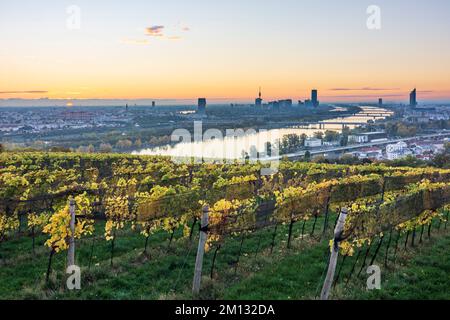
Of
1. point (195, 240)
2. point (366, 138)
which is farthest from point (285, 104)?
point (195, 240)

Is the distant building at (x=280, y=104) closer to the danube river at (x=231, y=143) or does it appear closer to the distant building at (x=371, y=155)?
the danube river at (x=231, y=143)

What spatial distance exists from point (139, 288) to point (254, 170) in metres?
13.3

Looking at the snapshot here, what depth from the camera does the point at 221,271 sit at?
30.8 ft

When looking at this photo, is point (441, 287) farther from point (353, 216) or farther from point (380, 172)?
point (380, 172)

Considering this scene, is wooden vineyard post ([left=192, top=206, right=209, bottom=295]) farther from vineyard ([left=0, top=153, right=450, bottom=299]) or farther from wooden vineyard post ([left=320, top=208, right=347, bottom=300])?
wooden vineyard post ([left=320, top=208, right=347, bottom=300])

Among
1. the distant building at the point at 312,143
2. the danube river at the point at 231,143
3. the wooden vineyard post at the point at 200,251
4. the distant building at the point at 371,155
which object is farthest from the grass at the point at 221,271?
the distant building at the point at 312,143

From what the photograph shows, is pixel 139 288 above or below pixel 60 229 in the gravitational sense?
below

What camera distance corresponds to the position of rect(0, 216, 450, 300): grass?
7926 mm

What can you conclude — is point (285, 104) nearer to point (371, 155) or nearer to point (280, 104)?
point (280, 104)

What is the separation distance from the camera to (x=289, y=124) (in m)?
120

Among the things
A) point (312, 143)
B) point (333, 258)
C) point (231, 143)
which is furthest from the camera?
point (312, 143)

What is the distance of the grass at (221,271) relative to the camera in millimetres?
7926
